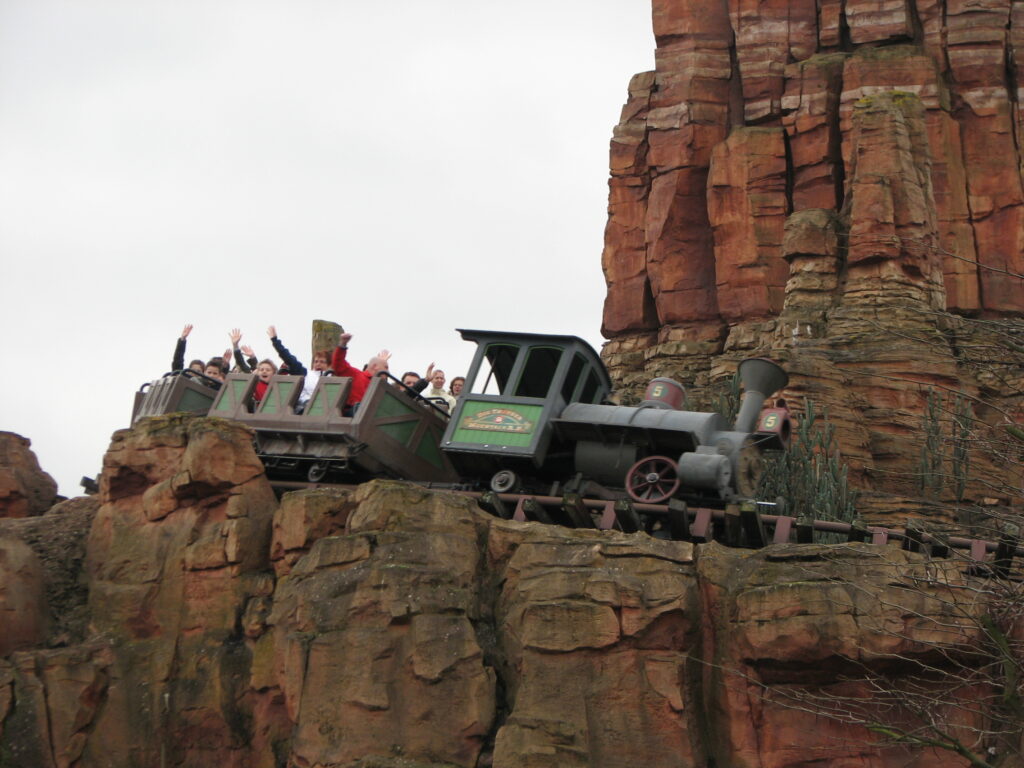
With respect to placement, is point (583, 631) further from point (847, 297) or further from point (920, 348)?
point (847, 297)

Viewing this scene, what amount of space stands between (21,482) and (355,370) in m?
5.19

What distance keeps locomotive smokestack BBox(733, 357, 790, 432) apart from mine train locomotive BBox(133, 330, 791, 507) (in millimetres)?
20

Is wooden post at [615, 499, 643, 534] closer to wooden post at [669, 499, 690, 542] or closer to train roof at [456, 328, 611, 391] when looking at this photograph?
wooden post at [669, 499, 690, 542]

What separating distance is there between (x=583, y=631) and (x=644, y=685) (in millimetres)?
851

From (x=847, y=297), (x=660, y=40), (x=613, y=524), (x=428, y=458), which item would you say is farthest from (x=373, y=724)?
(x=660, y=40)

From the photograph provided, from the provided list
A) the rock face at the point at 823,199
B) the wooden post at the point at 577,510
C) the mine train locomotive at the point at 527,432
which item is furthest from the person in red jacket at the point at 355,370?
the rock face at the point at 823,199

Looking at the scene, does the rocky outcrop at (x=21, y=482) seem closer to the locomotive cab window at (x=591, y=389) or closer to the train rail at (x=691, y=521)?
the train rail at (x=691, y=521)

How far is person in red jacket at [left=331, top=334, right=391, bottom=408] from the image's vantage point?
20.4m

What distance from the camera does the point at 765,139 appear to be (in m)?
42.5

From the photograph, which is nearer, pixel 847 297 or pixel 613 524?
pixel 613 524

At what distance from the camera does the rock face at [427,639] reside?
1559cm

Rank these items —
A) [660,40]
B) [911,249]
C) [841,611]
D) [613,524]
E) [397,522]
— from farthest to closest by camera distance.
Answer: [660,40] < [911,249] < [613,524] < [397,522] < [841,611]

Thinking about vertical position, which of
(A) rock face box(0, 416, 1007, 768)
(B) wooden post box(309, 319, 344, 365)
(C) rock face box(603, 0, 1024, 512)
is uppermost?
(C) rock face box(603, 0, 1024, 512)

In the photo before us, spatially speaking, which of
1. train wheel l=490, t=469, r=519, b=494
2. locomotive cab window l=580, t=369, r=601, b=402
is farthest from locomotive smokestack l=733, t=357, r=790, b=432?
train wheel l=490, t=469, r=519, b=494
